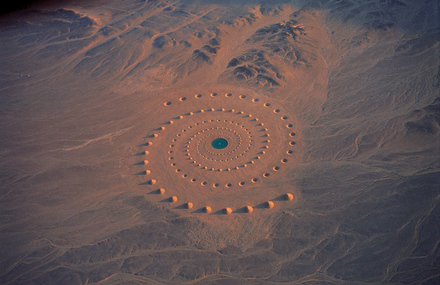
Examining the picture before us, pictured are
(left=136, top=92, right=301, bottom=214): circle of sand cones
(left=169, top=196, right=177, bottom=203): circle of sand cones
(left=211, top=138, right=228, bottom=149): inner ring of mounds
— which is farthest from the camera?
(left=211, top=138, right=228, bottom=149): inner ring of mounds

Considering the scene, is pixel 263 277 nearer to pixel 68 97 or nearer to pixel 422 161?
pixel 422 161

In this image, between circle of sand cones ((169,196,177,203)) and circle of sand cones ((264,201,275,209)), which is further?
circle of sand cones ((169,196,177,203))

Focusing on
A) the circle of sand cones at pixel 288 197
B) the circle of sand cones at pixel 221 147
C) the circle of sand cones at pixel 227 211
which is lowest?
the circle of sand cones at pixel 227 211

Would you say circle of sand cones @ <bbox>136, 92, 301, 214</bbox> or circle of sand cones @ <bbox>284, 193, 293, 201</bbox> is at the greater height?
circle of sand cones @ <bbox>136, 92, 301, 214</bbox>

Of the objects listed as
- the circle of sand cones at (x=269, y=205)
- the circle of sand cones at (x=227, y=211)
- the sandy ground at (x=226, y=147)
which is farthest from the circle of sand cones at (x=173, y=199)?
the circle of sand cones at (x=269, y=205)

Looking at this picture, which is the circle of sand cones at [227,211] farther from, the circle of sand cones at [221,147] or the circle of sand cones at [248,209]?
the circle of sand cones at [248,209]

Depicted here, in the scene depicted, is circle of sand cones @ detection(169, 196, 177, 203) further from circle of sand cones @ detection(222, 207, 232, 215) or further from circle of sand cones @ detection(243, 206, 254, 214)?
circle of sand cones @ detection(243, 206, 254, 214)

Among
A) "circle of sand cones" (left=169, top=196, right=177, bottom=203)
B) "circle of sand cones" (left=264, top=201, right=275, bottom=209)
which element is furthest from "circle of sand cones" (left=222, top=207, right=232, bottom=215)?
"circle of sand cones" (left=169, top=196, right=177, bottom=203)

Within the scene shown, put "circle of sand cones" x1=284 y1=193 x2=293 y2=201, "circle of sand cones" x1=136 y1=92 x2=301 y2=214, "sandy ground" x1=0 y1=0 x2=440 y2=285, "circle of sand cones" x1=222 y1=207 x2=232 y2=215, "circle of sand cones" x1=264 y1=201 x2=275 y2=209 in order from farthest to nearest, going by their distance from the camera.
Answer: "circle of sand cones" x1=136 y1=92 x2=301 y2=214, "circle of sand cones" x1=284 y1=193 x2=293 y2=201, "circle of sand cones" x1=264 y1=201 x2=275 y2=209, "circle of sand cones" x1=222 y1=207 x2=232 y2=215, "sandy ground" x1=0 y1=0 x2=440 y2=285
